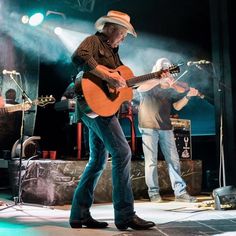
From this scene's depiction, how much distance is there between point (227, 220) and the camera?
11.3 feet

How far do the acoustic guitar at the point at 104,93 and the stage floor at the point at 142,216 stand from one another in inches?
39.0

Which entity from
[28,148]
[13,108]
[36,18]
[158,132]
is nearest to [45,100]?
[13,108]

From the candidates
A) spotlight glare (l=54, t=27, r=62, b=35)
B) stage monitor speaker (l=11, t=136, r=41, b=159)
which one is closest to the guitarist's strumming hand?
stage monitor speaker (l=11, t=136, r=41, b=159)

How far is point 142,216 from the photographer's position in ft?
12.3

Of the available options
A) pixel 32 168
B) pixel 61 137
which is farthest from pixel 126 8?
pixel 32 168

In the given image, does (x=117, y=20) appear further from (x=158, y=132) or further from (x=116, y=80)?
(x=158, y=132)

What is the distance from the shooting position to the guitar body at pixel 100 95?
116 inches

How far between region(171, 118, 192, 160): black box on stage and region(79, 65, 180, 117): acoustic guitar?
3195 millimetres

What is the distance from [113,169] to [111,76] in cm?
76

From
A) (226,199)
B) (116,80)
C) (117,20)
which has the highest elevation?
(117,20)

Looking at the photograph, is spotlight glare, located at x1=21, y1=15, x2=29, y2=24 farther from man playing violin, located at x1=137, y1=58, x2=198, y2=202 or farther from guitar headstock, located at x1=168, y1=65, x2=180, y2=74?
guitar headstock, located at x1=168, y1=65, x2=180, y2=74

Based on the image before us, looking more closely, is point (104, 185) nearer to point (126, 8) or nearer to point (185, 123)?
point (185, 123)

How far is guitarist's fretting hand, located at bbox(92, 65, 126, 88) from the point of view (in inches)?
115

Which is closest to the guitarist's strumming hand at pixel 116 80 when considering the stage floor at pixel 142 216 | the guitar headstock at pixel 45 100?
the stage floor at pixel 142 216
